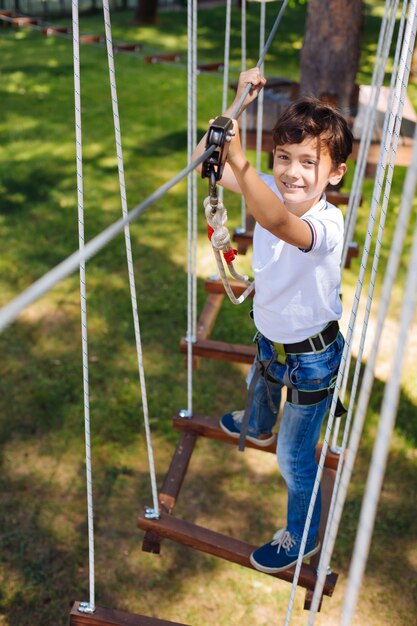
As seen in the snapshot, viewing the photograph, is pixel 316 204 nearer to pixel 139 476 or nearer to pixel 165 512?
pixel 165 512

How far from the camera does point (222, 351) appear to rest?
9.46ft

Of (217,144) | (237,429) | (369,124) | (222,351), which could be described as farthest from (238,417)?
(217,144)

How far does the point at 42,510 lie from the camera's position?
3.12 meters

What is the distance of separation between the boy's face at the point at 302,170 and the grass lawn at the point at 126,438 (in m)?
1.74

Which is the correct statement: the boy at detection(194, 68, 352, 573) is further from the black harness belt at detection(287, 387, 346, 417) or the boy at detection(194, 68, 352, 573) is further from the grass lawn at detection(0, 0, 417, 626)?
the grass lawn at detection(0, 0, 417, 626)

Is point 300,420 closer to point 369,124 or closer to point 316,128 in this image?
point 316,128

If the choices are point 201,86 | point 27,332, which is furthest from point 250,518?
point 201,86

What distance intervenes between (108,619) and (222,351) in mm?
1198

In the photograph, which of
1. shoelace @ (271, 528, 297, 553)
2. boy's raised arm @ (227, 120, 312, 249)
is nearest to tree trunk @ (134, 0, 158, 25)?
shoelace @ (271, 528, 297, 553)

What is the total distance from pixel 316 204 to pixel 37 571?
191cm

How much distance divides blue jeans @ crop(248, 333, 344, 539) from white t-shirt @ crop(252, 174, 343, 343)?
0.09 meters

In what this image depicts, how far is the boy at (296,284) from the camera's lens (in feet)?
5.53

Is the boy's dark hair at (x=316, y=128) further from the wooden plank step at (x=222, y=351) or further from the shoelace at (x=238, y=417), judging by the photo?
the wooden plank step at (x=222, y=351)

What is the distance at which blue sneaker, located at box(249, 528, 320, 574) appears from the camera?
2102 millimetres
